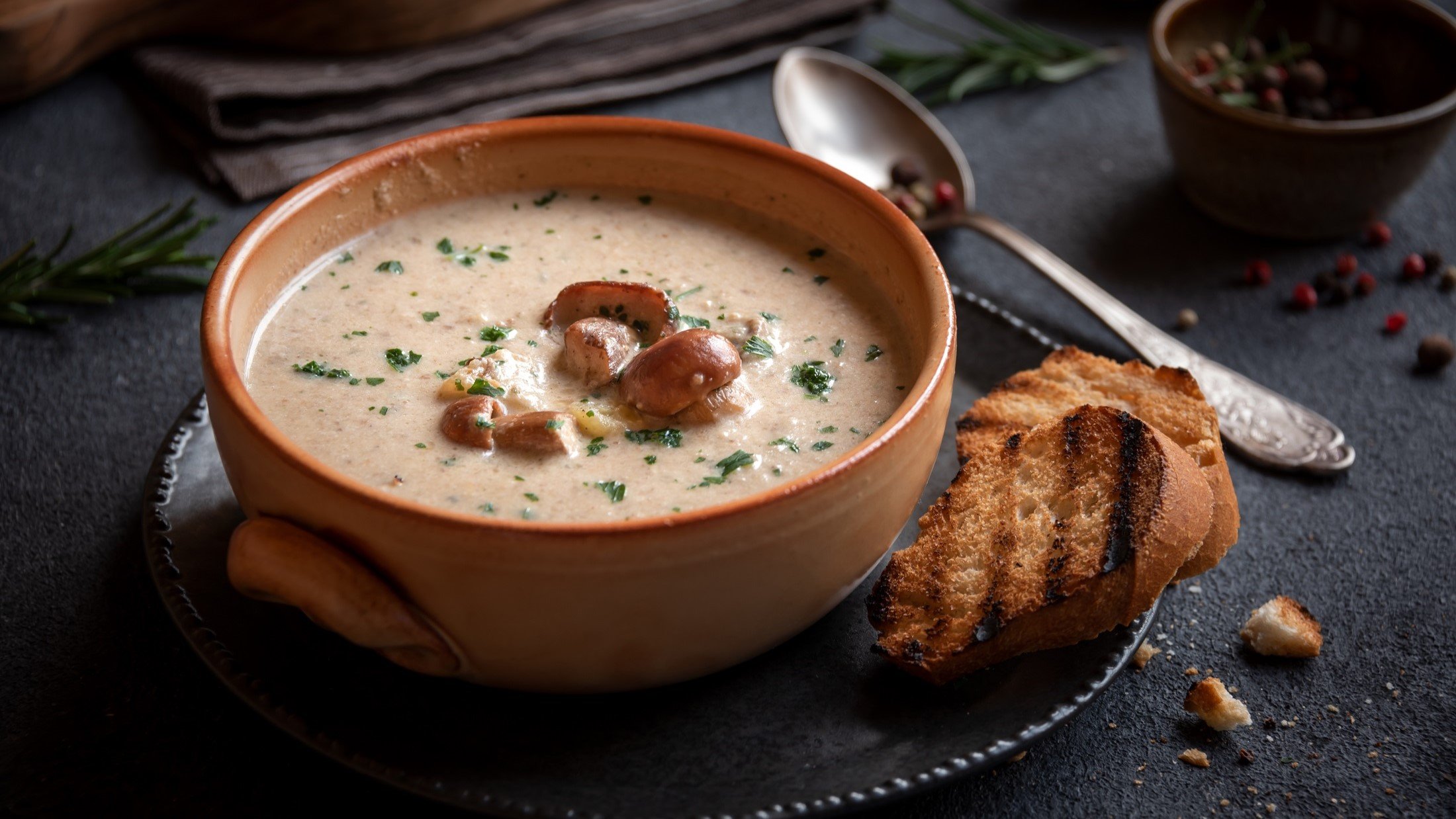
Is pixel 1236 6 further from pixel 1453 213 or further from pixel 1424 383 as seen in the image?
pixel 1424 383

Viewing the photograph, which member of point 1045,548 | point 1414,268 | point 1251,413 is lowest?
point 1414,268

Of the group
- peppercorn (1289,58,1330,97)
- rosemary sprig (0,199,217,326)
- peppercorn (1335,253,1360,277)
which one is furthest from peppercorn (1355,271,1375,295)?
rosemary sprig (0,199,217,326)

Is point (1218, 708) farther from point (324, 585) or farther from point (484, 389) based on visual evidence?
point (324, 585)

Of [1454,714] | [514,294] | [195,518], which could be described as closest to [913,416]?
[514,294]

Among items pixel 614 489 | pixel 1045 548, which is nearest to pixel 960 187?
pixel 1045 548

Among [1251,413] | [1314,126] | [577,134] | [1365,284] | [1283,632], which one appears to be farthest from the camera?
[1365,284]

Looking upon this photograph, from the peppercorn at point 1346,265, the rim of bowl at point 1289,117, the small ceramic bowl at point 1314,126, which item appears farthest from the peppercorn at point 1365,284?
the rim of bowl at point 1289,117
